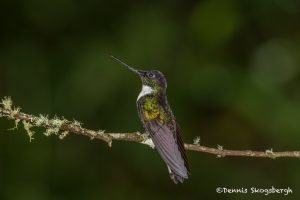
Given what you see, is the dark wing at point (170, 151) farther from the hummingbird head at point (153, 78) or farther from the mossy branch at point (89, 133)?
the hummingbird head at point (153, 78)

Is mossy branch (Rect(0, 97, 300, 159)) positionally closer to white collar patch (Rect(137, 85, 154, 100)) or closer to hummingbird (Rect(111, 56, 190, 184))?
hummingbird (Rect(111, 56, 190, 184))

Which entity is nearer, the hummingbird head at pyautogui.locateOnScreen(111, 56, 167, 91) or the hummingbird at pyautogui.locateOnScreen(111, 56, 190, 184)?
the hummingbird at pyautogui.locateOnScreen(111, 56, 190, 184)

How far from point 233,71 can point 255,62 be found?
0.35 meters

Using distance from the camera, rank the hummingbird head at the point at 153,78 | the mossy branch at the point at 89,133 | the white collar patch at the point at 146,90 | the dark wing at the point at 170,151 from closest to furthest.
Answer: the dark wing at the point at 170,151 → the mossy branch at the point at 89,133 → the white collar patch at the point at 146,90 → the hummingbird head at the point at 153,78

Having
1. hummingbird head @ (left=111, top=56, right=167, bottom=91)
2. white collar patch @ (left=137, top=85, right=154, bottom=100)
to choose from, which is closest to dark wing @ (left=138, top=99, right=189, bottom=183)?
white collar patch @ (left=137, top=85, right=154, bottom=100)

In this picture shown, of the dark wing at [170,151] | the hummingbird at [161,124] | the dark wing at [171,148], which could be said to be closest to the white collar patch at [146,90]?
the hummingbird at [161,124]

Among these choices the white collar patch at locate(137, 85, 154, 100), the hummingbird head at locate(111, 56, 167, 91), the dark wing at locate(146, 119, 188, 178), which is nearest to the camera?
the dark wing at locate(146, 119, 188, 178)

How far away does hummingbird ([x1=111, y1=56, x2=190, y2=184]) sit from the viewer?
2.10 metres

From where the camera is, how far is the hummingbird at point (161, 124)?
210 centimetres

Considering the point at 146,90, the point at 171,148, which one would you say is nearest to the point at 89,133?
the point at 171,148

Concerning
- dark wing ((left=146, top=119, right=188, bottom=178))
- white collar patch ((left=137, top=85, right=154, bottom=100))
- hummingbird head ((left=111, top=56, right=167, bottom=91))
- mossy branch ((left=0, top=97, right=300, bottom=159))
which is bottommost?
dark wing ((left=146, top=119, right=188, bottom=178))

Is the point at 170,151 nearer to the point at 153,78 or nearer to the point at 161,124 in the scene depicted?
the point at 161,124

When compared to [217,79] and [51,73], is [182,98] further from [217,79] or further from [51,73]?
[51,73]

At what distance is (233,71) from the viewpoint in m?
7.60
